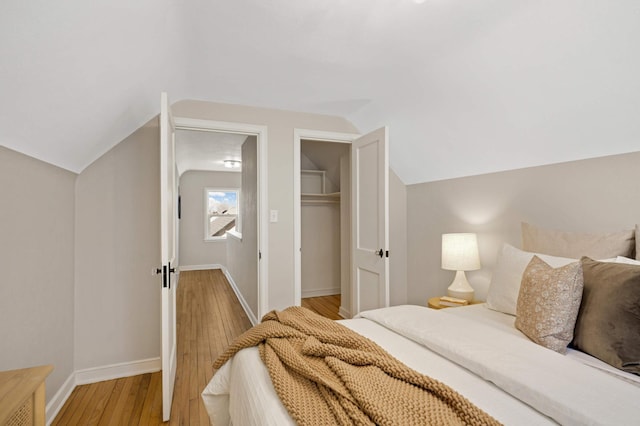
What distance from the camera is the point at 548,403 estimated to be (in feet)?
3.20

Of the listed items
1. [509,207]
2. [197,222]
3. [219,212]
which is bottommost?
[197,222]

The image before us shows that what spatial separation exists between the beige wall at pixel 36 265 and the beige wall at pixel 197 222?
211 inches

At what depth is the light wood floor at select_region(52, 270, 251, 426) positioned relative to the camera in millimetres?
2072

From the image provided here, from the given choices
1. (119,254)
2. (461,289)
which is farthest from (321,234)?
(119,254)

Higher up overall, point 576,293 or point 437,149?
point 437,149

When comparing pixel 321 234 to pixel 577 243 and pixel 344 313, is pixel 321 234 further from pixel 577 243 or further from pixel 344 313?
pixel 577 243

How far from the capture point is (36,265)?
188 cm

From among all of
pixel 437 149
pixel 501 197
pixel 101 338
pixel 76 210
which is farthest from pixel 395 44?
pixel 101 338

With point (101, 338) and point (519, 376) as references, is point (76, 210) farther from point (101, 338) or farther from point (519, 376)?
point (519, 376)

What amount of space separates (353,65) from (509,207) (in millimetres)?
1537

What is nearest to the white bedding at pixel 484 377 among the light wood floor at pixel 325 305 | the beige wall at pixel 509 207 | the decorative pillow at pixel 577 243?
the decorative pillow at pixel 577 243

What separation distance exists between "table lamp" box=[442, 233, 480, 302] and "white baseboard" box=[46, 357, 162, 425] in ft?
8.23

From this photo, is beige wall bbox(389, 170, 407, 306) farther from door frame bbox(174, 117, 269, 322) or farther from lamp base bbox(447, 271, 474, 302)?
door frame bbox(174, 117, 269, 322)

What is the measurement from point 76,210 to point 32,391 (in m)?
1.82
